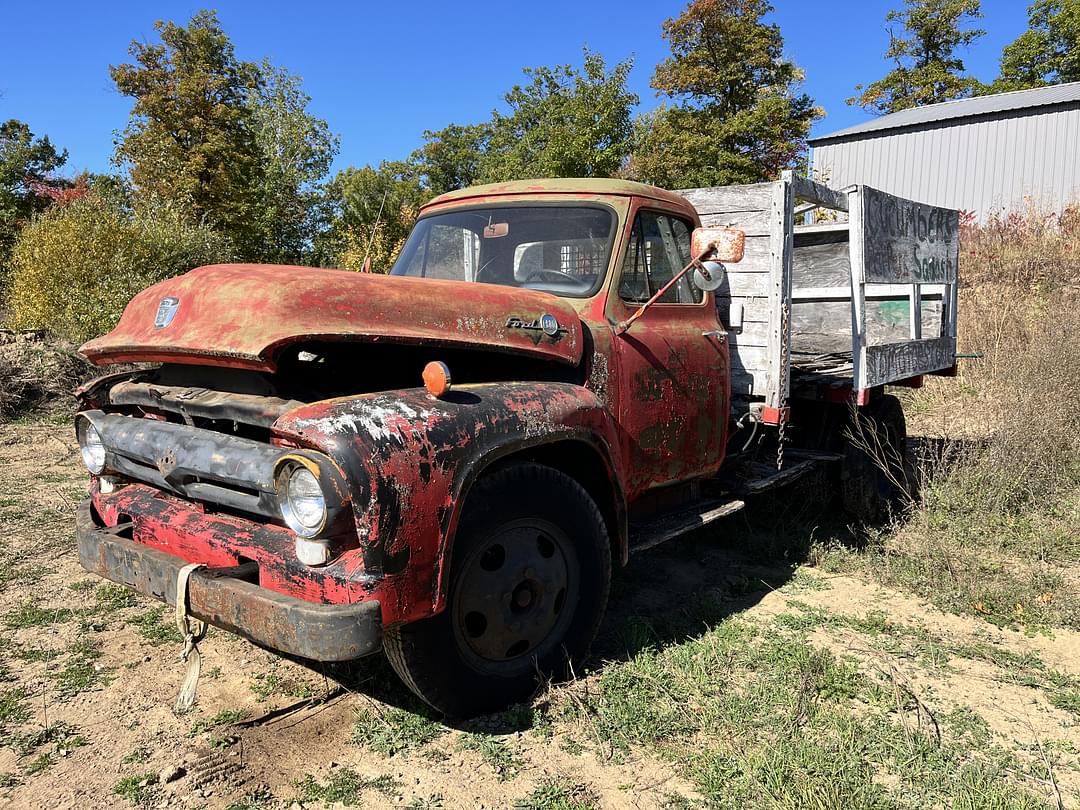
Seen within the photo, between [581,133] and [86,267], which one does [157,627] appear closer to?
[86,267]

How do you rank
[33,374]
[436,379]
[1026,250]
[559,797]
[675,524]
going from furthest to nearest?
[1026,250] → [33,374] → [675,524] → [436,379] → [559,797]

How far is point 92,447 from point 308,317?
1.49m

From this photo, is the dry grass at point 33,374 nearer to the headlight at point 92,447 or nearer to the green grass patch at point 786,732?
the headlight at point 92,447

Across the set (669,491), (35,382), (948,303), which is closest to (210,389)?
(669,491)

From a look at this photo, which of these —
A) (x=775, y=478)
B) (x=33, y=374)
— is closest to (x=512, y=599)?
(x=775, y=478)

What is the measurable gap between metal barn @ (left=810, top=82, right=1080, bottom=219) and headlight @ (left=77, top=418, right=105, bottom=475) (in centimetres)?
2001

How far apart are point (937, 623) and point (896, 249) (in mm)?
2737

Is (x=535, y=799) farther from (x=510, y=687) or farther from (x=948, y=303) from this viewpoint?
(x=948, y=303)

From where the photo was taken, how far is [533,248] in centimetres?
384

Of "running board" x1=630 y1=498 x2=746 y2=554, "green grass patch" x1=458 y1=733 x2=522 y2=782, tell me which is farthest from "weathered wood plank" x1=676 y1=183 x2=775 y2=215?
"green grass patch" x1=458 y1=733 x2=522 y2=782

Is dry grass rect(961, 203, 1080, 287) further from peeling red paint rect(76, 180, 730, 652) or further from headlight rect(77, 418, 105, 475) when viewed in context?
headlight rect(77, 418, 105, 475)

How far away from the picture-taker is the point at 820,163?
24359 millimetres

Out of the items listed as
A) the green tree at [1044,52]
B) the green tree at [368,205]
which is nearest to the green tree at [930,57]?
the green tree at [1044,52]

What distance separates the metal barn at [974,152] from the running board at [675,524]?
57.8ft
